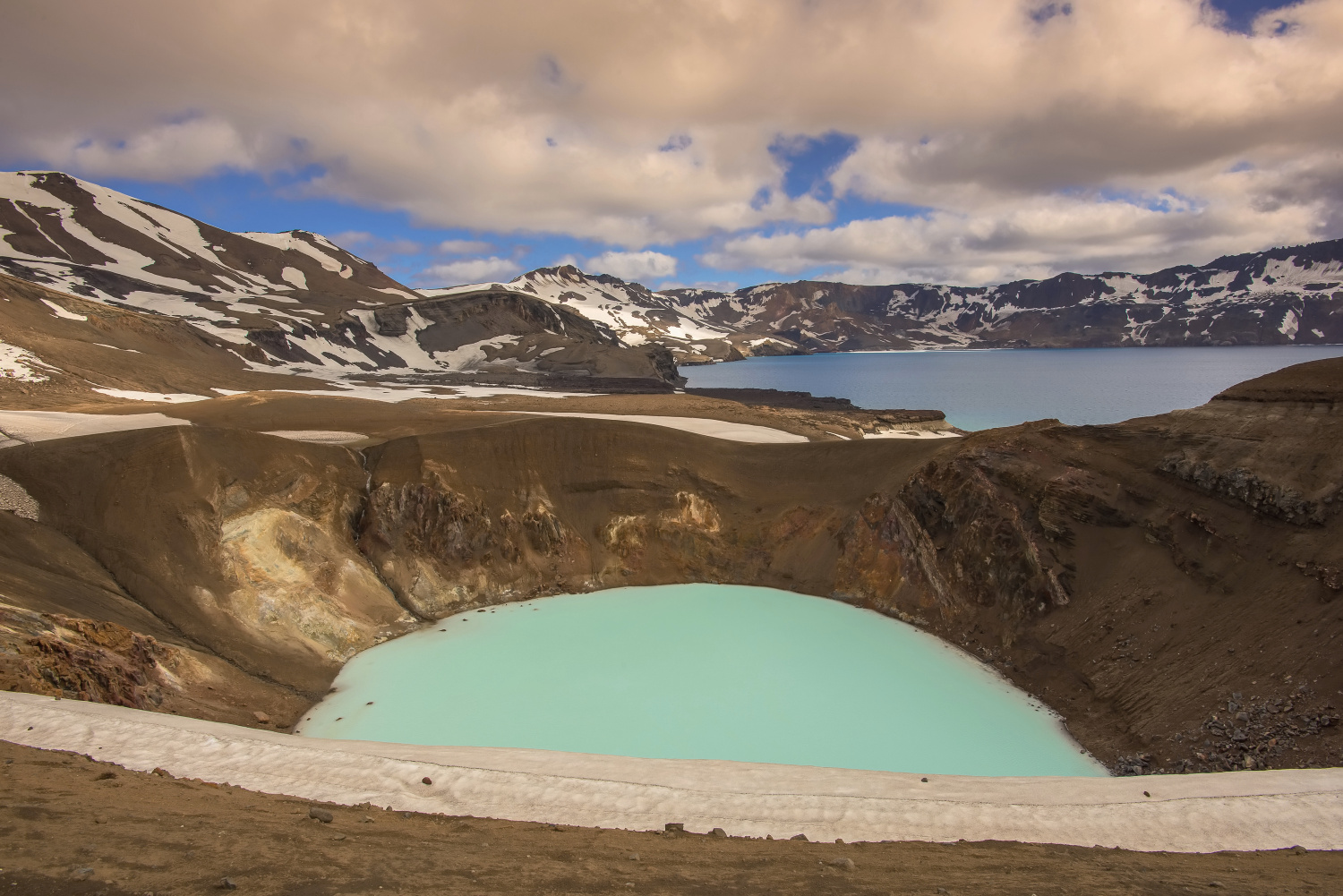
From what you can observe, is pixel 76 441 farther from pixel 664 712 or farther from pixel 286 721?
pixel 664 712

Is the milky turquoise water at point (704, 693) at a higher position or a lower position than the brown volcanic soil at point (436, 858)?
lower

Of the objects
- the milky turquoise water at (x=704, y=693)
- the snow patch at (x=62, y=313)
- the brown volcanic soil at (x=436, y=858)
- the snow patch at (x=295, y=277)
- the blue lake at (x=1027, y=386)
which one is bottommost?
the milky turquoise water at (x=704, y=693)

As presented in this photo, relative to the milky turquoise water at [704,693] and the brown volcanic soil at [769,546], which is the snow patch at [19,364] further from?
the milky turquoise water at [704,693]

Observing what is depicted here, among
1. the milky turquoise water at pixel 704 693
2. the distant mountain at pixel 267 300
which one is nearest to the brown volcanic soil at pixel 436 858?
the milky turquoise water at pixel 704 693

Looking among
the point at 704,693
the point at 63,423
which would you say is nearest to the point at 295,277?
the point at 63,423

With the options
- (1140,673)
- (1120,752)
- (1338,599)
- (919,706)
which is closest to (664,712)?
(919,706)

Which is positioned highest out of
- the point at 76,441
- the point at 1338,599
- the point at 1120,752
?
the point at 76,441

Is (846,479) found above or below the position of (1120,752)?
above
